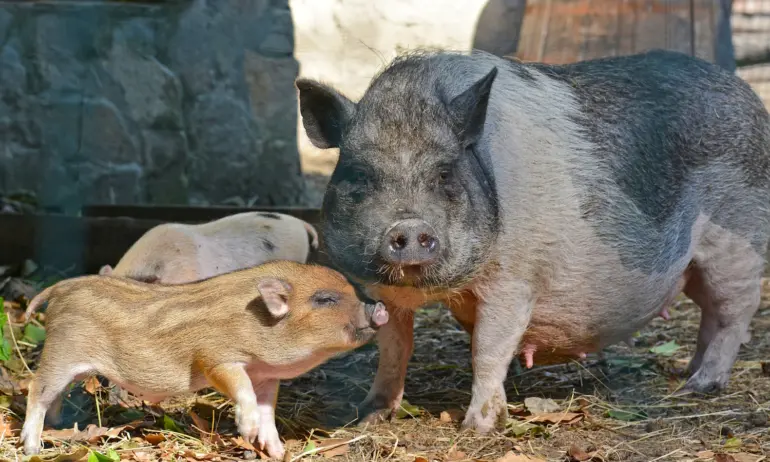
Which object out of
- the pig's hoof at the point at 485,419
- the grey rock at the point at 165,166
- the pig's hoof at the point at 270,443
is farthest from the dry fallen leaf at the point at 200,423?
the grey rock at the point at 165,166

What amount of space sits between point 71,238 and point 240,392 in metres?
3.62

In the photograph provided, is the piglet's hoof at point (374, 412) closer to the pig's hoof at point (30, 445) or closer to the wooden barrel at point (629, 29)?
the pig's hoof at point (30, 445)

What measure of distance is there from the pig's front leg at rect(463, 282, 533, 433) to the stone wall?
4962 mm

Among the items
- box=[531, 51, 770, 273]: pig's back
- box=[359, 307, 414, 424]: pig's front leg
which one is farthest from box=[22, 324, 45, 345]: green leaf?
box=[531, 51, 770, 273]: pig's back

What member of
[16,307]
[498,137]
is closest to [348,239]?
[498,137]

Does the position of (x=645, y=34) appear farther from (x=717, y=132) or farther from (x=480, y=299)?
(x=480, y=299)

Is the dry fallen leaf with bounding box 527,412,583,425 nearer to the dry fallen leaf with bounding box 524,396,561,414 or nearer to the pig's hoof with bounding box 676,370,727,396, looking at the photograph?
the dry fallen leaf with bounding box 524,396,561,414

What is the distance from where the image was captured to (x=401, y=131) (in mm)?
4332

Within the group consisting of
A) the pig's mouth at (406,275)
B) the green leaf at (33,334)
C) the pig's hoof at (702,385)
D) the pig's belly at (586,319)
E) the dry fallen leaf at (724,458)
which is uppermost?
the pig's mouth at (406,275)

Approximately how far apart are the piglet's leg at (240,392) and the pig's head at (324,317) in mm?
223

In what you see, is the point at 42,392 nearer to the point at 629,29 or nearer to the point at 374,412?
the point at 374,412

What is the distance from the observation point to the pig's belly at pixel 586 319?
4859 millimetres

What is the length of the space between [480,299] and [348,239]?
25.4 inches

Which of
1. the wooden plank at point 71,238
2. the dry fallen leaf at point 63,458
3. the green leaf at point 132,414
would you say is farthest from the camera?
the wooden plank at point 71,238
